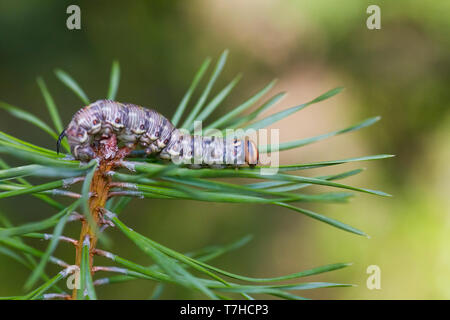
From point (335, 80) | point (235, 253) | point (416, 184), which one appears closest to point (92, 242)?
point (235, 253)

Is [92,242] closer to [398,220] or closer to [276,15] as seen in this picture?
[398,220]

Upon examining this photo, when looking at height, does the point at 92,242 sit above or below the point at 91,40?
below

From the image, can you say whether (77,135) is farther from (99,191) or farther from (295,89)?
(295,89)

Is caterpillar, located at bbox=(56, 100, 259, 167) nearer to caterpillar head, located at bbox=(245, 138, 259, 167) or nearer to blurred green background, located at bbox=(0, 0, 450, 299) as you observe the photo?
caterpillar head, located at bbox=(245, 138, 259, 167)

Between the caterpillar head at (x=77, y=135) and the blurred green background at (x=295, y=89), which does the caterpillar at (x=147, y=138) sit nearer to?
the caterpillar head at (x=77, y=135)

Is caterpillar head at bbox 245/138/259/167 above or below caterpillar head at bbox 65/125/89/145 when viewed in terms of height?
below

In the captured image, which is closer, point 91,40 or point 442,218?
point 442,218

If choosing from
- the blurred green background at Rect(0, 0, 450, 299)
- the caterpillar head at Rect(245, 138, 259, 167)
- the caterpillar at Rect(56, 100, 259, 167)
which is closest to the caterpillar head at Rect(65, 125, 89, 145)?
the caterpillar at Rect(56, 100, 259, 167)
